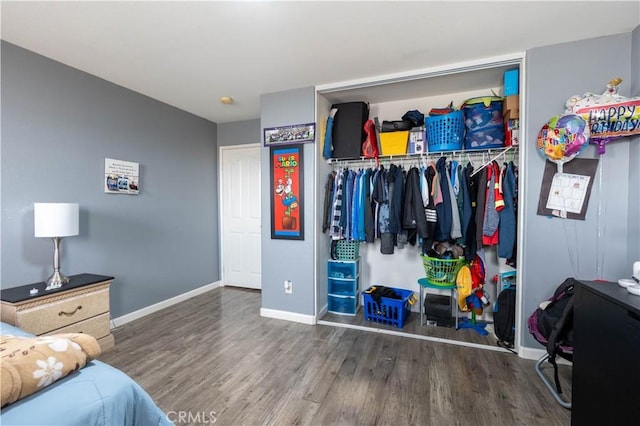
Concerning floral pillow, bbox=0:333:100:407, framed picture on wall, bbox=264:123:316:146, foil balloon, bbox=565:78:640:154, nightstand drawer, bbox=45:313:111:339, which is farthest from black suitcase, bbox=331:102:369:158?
nightstand drawer, bbox=45:313:111:339

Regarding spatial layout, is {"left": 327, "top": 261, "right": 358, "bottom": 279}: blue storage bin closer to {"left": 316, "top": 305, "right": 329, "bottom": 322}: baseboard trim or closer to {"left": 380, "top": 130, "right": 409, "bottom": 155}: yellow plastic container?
{"left": 316, "top": 305, "right": 329, "bottom": 322}: baseboard trim

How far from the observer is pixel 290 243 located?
2.98m

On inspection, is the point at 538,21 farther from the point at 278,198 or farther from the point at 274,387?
the point at 274,387

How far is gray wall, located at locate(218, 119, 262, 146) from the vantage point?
13.2 feet

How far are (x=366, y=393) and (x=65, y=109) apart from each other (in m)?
3.40

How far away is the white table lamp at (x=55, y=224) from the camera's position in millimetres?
2021

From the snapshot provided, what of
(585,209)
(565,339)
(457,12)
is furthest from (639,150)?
(457,12)

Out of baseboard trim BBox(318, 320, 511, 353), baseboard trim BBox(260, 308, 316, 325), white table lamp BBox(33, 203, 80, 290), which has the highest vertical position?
white table lamp BBox(33, 203, 80, 290)

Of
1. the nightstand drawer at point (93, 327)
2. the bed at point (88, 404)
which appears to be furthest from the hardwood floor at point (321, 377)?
the bed at point (88, 404)

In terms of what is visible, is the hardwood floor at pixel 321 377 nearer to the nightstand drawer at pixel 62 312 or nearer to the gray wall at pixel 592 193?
the nightstand drawer at pixel 62 312

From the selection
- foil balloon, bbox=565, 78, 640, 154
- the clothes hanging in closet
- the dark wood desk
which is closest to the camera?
the dark wood desk

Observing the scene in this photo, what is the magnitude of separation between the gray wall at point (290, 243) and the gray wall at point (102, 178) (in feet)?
4.35

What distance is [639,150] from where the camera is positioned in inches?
73.9

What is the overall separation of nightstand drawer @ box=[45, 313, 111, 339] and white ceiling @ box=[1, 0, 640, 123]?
219cm
